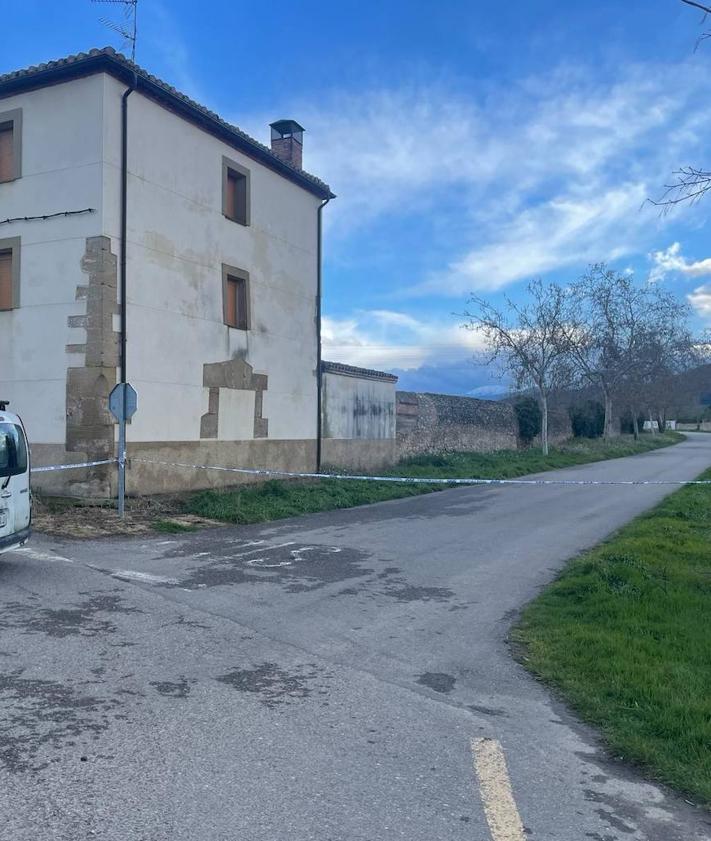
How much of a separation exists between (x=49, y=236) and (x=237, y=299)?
469 cm

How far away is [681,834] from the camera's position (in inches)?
127

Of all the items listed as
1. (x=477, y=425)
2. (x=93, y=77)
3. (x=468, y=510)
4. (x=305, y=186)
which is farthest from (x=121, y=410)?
(x=477, y=425)

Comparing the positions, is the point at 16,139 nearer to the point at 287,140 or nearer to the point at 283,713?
the point at 287,140

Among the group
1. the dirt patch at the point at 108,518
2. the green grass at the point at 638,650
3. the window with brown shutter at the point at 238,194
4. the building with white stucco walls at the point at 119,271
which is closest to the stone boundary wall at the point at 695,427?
the window with brown shutter at the point at 238,194

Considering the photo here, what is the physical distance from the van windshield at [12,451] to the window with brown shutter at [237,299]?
29.5ft

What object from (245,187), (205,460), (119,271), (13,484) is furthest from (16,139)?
(13,484)

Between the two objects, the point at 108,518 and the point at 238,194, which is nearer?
the point at 108,518

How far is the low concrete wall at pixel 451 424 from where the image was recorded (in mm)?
26469

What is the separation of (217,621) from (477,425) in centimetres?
2685

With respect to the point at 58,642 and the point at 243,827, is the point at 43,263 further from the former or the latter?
the point at 243,827

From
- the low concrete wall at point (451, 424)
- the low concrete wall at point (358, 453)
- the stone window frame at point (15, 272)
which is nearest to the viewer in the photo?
the stone window frame at point (15, 272)

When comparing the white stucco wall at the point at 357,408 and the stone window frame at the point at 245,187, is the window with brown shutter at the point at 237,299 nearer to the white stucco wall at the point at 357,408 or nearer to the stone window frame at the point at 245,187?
the stone window frame at the point at 245,187

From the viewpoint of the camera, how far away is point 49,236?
13711mm

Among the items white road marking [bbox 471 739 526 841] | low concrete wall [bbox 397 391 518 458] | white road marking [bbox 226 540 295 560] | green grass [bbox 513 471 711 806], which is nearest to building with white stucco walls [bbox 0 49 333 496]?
white road marking [bbox 226 540 295 560]
